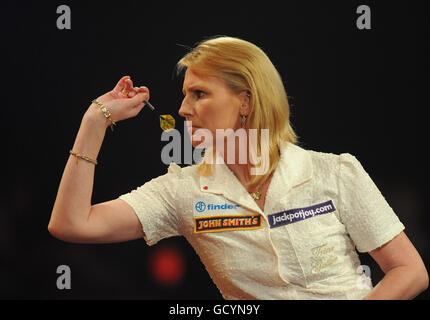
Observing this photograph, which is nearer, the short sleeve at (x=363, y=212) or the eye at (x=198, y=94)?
the short sleeve at (x=363, y=212)

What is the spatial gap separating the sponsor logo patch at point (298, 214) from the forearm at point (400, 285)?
255mm

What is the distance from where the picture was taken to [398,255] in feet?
4.99

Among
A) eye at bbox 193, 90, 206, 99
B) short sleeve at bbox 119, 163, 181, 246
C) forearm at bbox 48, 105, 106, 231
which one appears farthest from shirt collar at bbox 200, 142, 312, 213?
forearm at bbox 48, 105, 106, 231

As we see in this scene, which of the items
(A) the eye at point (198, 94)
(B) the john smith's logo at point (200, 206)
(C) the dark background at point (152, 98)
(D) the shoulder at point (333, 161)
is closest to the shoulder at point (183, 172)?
(B) the john smith's logo at point (200, 206)

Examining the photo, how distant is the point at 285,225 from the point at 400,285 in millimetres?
355

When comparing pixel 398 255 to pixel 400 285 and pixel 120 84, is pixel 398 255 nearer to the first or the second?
pixel 400 285

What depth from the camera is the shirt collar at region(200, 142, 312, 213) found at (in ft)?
5.35

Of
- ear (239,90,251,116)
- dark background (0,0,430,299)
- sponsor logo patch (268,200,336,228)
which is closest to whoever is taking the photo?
sponsor logo patch (268,200,336,228)

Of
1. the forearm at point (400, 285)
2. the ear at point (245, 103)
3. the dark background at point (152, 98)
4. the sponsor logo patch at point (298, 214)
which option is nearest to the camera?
the forearm at point (400, 285)

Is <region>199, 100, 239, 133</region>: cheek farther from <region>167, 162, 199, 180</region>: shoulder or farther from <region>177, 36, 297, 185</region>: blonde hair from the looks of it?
<region>167, 162, 199, 180</region>: shoulder

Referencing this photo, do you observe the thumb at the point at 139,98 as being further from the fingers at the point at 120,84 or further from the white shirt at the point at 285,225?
the white shirt at the point at 285,225

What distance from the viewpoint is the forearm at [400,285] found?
4.79 ft

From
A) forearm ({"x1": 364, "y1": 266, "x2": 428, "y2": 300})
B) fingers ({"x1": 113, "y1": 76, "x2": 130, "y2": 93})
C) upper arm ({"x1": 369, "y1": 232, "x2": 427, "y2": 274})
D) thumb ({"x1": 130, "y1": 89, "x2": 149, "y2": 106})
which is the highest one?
fingers ({"x1": 113, "y1": 76, "x2": 130, "y2": 93})

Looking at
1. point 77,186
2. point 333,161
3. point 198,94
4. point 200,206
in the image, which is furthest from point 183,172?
point 333,161
